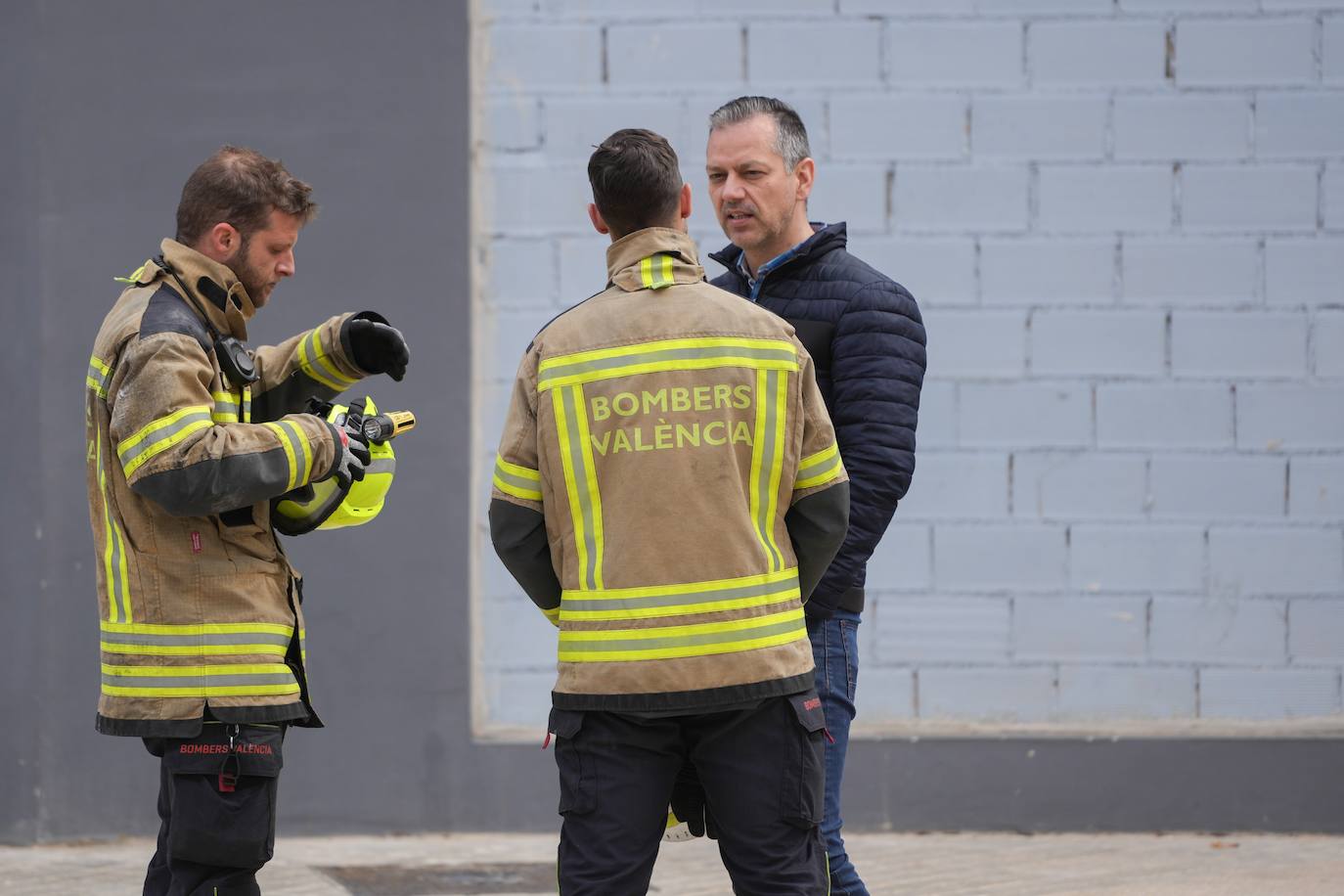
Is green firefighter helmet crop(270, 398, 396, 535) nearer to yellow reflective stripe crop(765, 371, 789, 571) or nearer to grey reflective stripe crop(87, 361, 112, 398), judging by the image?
grey reflective stripe crop(87, 361, 112, 398)

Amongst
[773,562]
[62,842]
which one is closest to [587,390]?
[773,562]

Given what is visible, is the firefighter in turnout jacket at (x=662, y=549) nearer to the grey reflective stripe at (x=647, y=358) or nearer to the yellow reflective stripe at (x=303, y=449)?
the grey reflective stripe at (x=647, y=358)

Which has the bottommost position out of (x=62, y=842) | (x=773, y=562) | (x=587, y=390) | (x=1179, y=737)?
(x=62, y=842)

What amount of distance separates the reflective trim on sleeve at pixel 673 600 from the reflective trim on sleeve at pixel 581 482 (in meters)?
0.04

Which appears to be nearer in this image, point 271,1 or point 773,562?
point 773,562

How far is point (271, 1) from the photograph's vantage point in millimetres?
5660

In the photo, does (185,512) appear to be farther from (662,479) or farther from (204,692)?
(662,479)

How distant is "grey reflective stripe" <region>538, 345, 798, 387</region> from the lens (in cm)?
299

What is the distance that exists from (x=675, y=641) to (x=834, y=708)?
2.30 feet

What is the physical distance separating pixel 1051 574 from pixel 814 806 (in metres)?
2.93

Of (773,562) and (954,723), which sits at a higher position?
(773,562)

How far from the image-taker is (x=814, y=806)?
3045 millimetres

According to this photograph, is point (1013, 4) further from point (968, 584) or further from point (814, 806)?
point (814, 806)

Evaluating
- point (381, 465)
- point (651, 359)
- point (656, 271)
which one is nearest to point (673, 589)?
point (651, 359)
